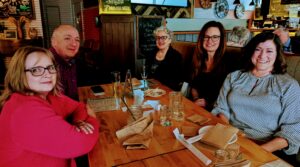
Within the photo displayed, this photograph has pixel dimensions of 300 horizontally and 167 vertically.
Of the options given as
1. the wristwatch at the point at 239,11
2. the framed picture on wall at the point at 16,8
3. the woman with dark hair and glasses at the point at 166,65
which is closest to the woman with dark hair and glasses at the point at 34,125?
the woman with dark hair and glasses at the point at 166,65

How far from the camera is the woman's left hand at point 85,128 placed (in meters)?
1.10

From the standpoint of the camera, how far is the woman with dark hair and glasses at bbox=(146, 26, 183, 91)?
278 centimetres

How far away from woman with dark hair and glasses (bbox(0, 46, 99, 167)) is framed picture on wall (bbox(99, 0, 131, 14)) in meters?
3.70

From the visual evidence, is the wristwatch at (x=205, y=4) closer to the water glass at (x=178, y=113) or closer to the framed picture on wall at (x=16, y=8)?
the framed picture on wall at (x=16, y=8)

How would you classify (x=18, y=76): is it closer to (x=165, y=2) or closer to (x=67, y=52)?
(x=67, y=52)

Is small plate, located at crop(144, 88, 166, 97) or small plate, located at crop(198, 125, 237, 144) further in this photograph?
small plate, located at crop(144, 88, 166, 97)

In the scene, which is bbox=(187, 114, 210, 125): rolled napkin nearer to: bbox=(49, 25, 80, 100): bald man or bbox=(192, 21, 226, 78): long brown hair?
bbox=(192, 21, 226, 78): long brown hair

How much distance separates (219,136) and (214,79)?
1274 millimetres

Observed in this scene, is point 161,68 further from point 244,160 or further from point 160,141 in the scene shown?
point 244,160

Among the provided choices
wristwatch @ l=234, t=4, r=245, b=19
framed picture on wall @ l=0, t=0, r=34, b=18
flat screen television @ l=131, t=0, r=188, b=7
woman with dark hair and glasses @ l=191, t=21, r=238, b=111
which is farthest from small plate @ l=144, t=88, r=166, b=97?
wristwatch @ l=234, t=4, r=245, b=19

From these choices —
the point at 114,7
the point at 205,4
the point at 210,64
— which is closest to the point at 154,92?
the point at 210,64

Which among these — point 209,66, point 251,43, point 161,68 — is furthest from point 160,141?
point 161,68

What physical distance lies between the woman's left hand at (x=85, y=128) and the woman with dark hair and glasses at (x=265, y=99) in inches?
41.0

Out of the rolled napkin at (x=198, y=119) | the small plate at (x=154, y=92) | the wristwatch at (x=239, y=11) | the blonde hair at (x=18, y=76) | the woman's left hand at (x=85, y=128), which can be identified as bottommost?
the rolled napkin at (x=198, y=119)
